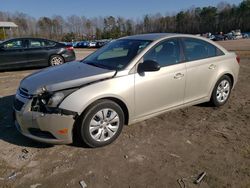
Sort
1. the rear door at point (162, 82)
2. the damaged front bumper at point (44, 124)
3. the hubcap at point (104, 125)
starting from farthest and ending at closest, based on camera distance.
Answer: the rear door at point (162, 82) → the hubcap at point (104, 125) → the damaged front bumper at point (44, 124)

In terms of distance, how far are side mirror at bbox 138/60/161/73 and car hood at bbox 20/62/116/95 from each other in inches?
16.7

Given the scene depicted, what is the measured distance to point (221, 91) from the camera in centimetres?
511

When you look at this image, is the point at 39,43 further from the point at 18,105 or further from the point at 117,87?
the point at 117,87

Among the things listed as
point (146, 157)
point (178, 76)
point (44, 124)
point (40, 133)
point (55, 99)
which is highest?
point (178, 76)

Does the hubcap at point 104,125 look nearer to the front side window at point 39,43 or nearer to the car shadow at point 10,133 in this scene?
the car shadow at point 10,133

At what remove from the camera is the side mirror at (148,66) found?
12.4 ft

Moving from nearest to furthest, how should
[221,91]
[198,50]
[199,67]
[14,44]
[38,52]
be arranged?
[199,67] → [198,50] → [221,91] → [14,44] → [38,52]

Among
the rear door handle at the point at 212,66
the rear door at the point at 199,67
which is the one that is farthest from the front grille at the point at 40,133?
the rear door handle at the point at 212,66

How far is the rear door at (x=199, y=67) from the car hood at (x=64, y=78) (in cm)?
152

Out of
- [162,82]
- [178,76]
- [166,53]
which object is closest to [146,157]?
[162,82]

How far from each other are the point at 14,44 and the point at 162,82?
8.12 m

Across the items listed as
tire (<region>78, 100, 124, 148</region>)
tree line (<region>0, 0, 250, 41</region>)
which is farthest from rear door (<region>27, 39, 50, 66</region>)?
tree line (<region>0, 0, 250, 41</region>)

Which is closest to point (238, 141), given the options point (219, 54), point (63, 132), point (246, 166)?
point (246, 166)

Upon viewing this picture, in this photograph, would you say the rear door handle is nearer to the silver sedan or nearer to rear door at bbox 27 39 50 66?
the silver sedan
